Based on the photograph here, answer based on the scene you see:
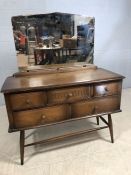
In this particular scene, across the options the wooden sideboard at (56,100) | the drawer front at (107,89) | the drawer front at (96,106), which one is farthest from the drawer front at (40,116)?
the drawer front at (107,89)

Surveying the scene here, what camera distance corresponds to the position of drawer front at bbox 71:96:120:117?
158cm

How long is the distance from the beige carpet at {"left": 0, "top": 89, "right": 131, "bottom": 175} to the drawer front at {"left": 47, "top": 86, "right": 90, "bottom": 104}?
0.61 m

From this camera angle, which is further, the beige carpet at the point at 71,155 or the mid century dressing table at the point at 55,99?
the beige carpet at the point at 71,155

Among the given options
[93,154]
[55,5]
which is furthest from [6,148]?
[55,5]

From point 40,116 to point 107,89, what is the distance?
695 millimetres

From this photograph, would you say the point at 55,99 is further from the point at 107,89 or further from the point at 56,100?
the point at 107,89

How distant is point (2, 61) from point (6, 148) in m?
1.43

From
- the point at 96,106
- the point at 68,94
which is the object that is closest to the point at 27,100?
the point at 68,94

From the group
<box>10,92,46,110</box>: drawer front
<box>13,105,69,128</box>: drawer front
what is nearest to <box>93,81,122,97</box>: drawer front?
<box>13,105,69,128</box>: drawer front

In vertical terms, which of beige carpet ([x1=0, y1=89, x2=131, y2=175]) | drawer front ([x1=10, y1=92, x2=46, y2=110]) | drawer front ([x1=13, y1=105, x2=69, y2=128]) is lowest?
beige carpet ([x1=0, y1=89, x2=131, y2=175])

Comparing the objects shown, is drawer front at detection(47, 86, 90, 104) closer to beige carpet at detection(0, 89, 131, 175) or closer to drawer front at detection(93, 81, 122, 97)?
drawer front at detection(93, 81, 122, 97)

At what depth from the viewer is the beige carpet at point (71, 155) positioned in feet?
4.97

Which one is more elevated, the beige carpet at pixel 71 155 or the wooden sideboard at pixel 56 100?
the wooden sideboard at pixel 56 100

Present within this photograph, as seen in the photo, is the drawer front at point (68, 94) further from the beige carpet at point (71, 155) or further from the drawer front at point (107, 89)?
the beige carpet at point (71, 155)
